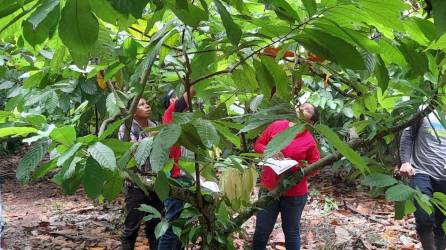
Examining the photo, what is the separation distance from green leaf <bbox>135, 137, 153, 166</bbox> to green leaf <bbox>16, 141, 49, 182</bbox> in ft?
0.81

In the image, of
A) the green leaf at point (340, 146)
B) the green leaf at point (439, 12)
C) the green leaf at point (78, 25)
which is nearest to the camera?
the green leaf at point (439, 12)

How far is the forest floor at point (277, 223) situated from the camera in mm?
4266

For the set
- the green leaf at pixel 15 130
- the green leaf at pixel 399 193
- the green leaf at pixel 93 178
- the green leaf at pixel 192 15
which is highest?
the green leaf at pixel 192 15

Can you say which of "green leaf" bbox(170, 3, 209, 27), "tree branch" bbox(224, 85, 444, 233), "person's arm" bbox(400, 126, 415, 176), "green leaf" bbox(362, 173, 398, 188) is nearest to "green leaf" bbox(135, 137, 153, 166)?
"green leaf" bbox(170, 3, 209, 27)

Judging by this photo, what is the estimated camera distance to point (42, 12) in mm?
784

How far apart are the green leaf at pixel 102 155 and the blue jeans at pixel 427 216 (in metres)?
2.82

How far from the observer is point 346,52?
38.7 inches

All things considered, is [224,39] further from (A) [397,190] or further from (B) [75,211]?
(B) [75,211]

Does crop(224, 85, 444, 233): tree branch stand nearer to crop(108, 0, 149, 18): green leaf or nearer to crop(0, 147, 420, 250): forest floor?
crop(108, 0, 149, 18): green leaf

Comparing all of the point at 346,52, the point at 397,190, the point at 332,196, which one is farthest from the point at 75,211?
the point at 346,52

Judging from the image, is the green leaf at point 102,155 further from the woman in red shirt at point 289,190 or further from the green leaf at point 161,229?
the woman in red shirt at point 289,190

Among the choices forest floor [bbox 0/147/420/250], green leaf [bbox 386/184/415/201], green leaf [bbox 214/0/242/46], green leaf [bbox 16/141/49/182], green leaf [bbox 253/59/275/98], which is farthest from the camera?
forest floor [bbox 0/147/420/250]

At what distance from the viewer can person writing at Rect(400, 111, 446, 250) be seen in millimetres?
3400

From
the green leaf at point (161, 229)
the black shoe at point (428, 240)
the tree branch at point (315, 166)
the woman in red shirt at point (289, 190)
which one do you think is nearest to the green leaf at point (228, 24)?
the tree branch at point (315, 166)
